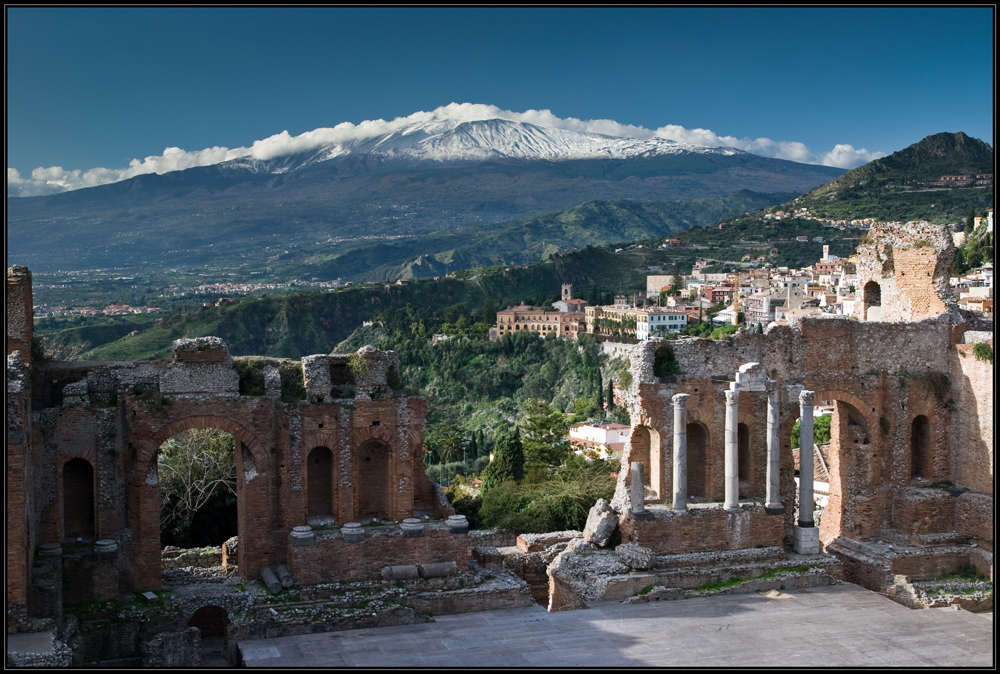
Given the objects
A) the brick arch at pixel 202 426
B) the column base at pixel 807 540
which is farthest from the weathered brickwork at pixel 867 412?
the brick arch at pixel 202 426

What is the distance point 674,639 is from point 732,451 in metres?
5.75

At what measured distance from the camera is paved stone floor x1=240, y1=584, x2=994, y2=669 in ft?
58.1

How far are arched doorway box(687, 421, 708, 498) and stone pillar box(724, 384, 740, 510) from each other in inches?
57.8

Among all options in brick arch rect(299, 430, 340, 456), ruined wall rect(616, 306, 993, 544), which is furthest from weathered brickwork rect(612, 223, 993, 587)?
brick arch rect(299, 430, 340, 456)

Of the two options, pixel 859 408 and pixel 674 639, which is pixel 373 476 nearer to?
pixel 674 639

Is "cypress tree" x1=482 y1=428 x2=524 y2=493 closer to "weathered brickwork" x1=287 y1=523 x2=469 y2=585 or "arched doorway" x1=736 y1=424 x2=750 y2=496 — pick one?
"arched doorway" x1=736 y1=424 x2=750 y2=496

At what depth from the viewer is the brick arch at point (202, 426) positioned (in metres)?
20.1

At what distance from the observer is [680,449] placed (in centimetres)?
2319

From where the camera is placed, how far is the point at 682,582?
879 inches

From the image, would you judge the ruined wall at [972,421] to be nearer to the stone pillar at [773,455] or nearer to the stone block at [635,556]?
the stone pillar at [773,455]

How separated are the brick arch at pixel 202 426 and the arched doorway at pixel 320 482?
176 centimetres

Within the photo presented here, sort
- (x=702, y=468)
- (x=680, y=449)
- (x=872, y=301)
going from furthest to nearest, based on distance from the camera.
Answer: (x=872, y=301), (x=702, y=468), (x=680, y=449)

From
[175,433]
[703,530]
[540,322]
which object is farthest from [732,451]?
[540,322]

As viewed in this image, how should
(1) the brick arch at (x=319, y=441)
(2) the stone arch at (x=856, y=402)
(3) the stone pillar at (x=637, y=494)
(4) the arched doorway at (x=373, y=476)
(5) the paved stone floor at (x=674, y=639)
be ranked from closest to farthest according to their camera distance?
(5) the paved stone floor at (x=674, y=639) < (1) the brick arch at (x=319, y=441) < (3) the stone pillar at (x=637, y=494) < (4) the arched doorway at (x=373, y=476) < (2) the stone arch at (x=856, y=402)
